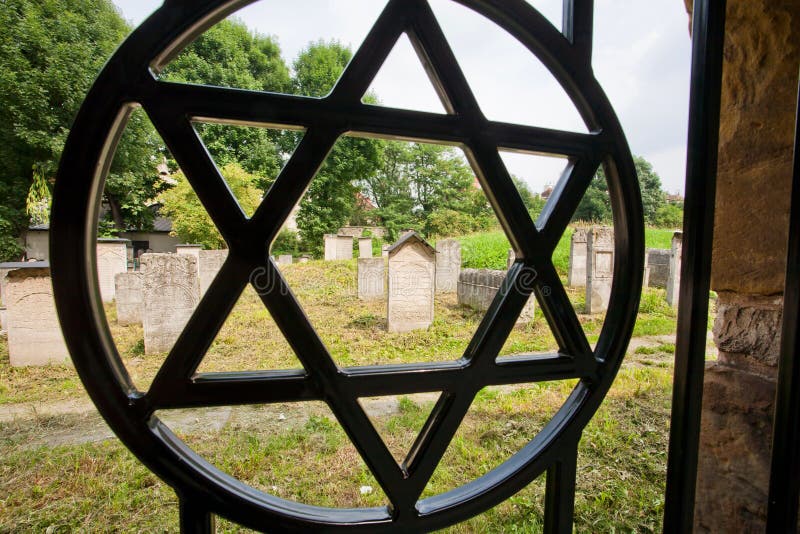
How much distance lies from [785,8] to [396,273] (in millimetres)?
3808

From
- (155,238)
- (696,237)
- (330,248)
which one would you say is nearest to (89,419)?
(696,237)

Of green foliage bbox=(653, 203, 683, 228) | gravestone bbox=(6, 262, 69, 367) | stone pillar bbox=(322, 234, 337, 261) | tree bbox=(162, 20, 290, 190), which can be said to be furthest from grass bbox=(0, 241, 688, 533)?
green foliage bbox=(653, 203, 683, 228)

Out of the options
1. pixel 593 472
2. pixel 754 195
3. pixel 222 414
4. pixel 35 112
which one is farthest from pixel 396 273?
pixel 754 195

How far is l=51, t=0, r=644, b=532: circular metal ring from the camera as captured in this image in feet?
1.19

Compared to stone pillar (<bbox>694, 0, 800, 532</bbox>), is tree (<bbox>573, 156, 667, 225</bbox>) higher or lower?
higher

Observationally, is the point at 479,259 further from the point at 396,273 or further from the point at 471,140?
the point at 471,140

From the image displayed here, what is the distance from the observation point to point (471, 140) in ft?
1.50

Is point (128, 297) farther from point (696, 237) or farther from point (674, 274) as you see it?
point (674, 274)

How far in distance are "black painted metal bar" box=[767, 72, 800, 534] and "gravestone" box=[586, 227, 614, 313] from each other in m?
5.78

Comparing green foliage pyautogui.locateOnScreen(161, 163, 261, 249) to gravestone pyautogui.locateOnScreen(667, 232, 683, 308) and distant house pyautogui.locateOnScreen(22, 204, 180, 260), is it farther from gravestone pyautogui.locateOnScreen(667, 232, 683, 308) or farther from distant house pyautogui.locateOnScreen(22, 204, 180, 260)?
gravestone pyautogui.locateOnScreen(667, 232, 683, 308)

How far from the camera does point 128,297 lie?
4.39m

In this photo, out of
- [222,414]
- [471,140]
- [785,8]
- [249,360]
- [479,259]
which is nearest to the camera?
[471,140]

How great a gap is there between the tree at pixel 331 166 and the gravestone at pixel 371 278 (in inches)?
65.3

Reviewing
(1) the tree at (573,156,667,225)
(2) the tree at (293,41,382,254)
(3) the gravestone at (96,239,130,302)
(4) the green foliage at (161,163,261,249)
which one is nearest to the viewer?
(2) the tree at (293,41,382,254)
